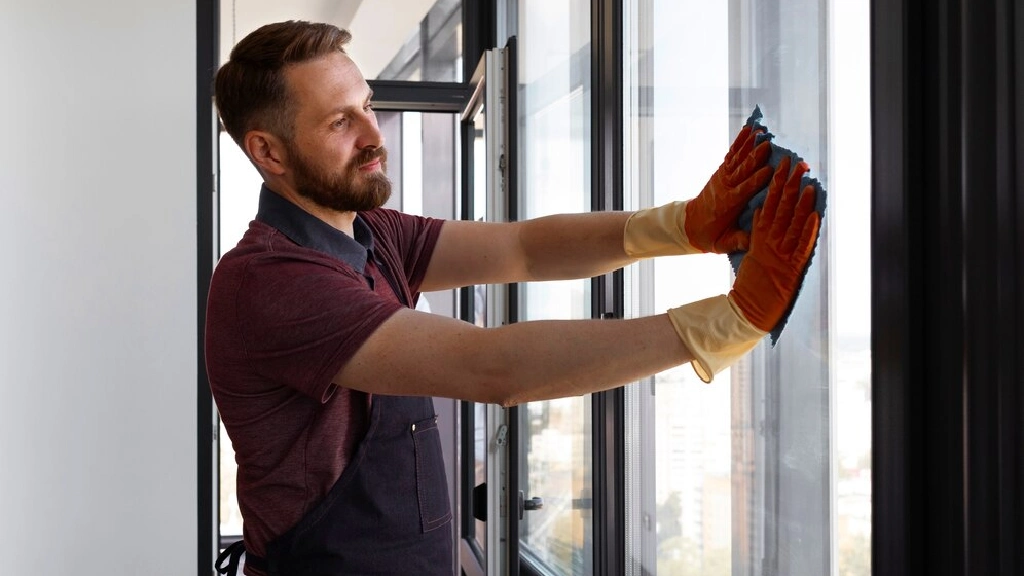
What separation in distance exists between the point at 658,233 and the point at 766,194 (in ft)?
0.84

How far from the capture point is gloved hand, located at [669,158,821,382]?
97cm

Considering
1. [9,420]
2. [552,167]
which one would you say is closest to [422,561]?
[552,167]

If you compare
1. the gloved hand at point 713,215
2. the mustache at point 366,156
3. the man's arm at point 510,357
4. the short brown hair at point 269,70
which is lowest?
the man's arm at point 510,357

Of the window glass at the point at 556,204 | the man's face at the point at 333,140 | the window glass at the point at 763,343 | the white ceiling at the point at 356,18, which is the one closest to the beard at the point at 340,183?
the man's face at the point at 333,140

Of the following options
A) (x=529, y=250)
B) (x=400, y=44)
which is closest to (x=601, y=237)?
(x=529, y=250)

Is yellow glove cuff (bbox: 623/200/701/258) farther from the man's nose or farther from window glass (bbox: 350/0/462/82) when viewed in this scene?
window glass (bbox: 350/0/462/82)

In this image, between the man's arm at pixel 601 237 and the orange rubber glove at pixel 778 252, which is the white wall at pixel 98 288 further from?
the orange rubber glove at pixel 778 252

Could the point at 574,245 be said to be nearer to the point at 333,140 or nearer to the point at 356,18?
the point at 333,140

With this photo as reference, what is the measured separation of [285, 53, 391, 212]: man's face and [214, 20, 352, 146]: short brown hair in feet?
0.05

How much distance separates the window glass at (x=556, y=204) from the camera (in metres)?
2.30

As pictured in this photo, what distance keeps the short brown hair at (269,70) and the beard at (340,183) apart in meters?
0.05

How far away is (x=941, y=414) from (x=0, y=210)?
2.97 meters

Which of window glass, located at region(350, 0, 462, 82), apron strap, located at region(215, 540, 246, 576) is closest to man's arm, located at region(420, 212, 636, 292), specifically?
apron strap, located at region(215, 540, 246, 576)

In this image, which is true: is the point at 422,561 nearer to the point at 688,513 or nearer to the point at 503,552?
the point at 688,513
